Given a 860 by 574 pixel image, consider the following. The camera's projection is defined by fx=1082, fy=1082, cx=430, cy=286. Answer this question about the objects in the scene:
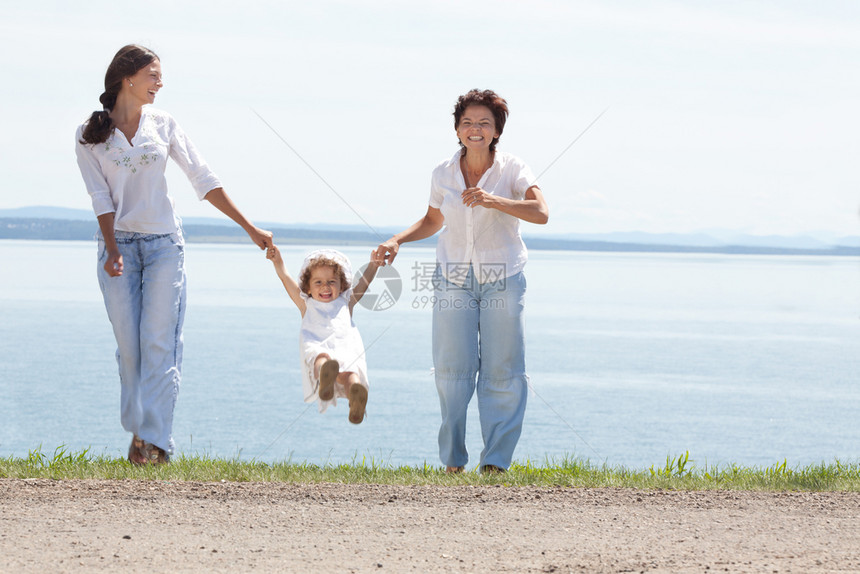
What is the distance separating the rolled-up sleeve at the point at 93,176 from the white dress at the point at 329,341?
4.63 ft

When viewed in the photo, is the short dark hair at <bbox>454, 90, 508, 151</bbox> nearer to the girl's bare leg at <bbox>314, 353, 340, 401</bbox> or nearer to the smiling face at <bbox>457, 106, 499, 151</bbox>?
the smiling face at <bbox>457, 106, 499, 151</bbox>

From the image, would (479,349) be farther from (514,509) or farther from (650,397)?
(650,397)

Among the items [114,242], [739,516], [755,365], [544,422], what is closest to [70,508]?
Result: [114,242]

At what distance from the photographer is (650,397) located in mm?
44406

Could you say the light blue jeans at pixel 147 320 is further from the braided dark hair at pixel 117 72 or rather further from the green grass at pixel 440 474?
the braided dark hair at pixel 117 72

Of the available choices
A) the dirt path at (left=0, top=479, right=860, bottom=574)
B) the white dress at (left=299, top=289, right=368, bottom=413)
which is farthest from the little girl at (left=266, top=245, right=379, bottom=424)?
the dirt path at (left=0, top=479, right=860, bottom=574)

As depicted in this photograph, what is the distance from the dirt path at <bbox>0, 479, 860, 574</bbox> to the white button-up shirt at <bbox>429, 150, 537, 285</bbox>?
1449 mm

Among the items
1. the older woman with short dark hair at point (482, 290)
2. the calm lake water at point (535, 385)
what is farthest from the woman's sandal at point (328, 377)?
the calm lake water at point (535, 385)

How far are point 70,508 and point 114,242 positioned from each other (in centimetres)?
178

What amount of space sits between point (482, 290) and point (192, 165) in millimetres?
2062

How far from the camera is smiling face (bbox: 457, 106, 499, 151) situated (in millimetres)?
6906

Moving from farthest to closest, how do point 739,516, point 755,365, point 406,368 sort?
point 755,365
point 406,368
point 739,516

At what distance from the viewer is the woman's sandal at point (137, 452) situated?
706 cm

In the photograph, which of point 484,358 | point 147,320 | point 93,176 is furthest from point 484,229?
point 93,176
